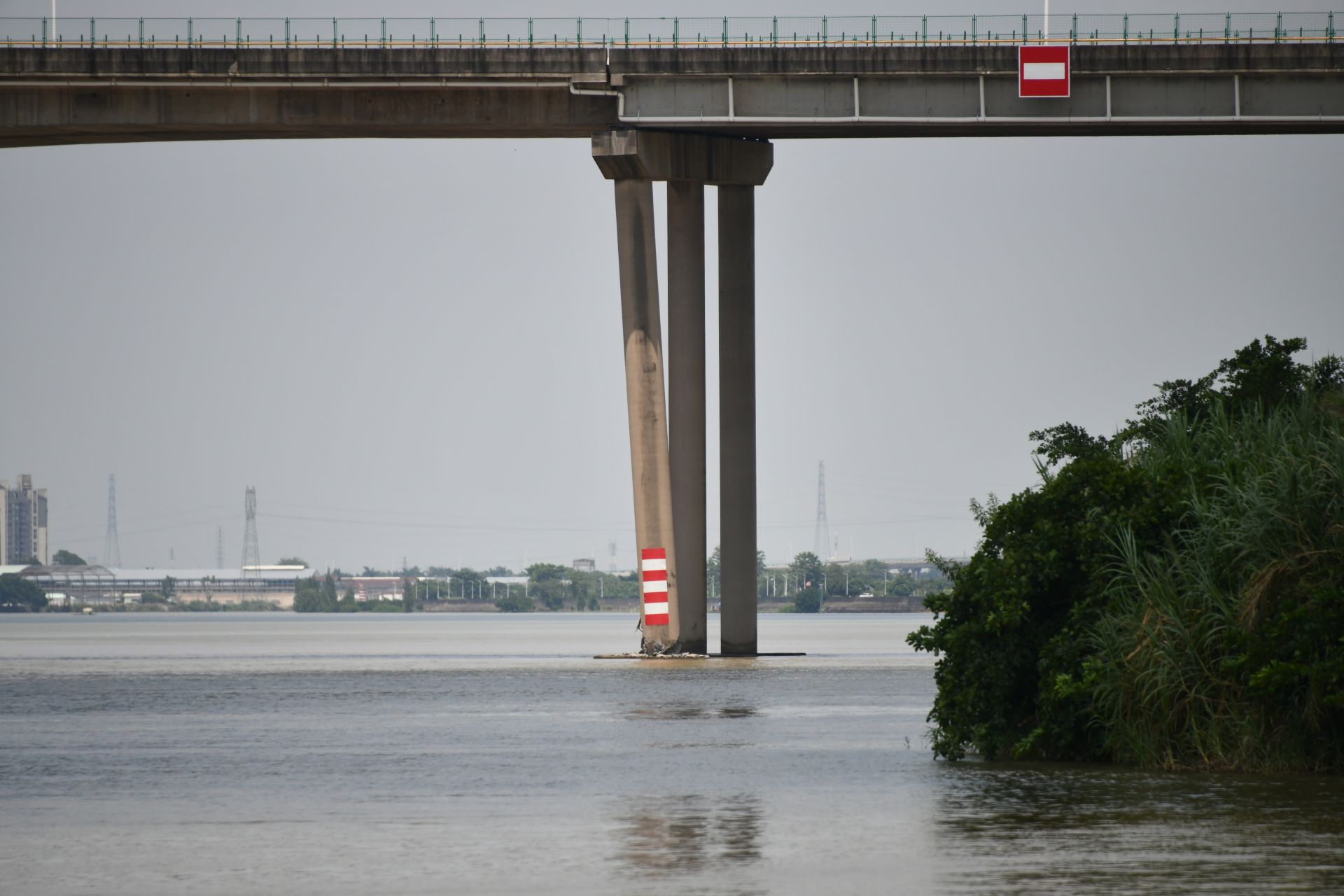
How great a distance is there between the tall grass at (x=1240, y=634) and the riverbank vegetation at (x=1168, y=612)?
0.07 feet

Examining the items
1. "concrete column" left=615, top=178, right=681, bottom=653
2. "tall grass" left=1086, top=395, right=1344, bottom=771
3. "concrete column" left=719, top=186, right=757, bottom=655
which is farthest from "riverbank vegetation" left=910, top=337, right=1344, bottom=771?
"concrete column" left=719, top=186, right=757, bottom=655

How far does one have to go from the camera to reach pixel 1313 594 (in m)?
21.1

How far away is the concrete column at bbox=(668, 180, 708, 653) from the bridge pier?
3 cm

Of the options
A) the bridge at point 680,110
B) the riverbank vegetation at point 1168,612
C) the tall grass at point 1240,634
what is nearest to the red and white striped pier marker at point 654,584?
the bridge at point 680,110

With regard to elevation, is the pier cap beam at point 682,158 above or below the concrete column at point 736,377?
above

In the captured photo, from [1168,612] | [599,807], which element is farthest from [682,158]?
[599,807]

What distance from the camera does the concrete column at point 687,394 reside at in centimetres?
5575

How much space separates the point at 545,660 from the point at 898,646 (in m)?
23.3

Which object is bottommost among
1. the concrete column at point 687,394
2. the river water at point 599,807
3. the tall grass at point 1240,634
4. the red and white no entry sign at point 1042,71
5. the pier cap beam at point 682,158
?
the river water at point 599,807

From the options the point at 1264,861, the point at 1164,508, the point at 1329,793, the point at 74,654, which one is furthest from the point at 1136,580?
the point at 74,654

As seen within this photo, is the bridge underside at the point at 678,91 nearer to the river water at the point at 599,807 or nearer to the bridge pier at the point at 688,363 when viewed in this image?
the bridge pier at the point at 688,363

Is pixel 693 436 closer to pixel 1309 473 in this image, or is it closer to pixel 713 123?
pixel 713 123

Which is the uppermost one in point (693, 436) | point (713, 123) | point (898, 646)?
point (713, 123)

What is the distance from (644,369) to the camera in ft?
180
